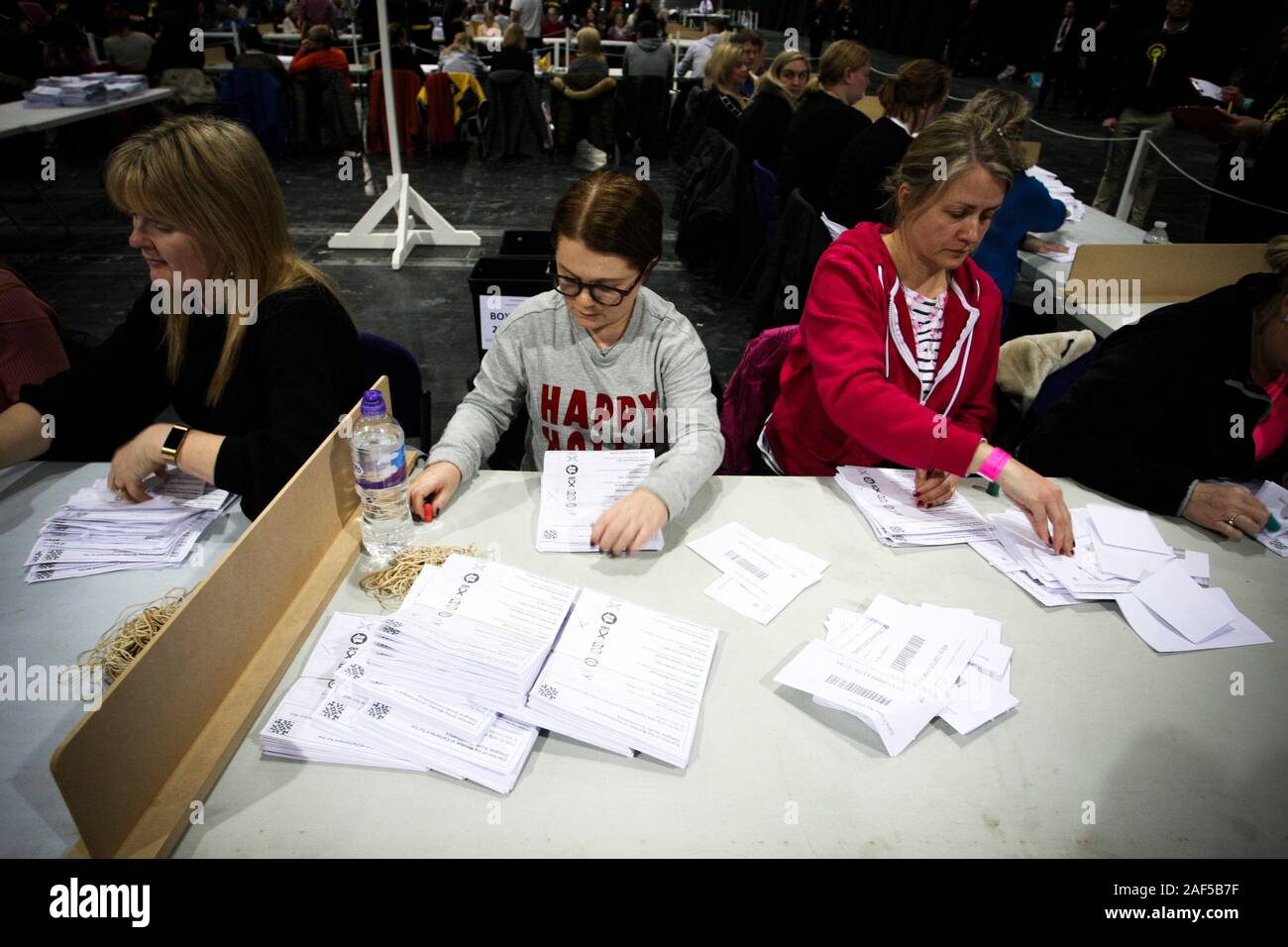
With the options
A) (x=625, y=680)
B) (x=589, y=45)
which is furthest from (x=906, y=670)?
(x=589, y=45)

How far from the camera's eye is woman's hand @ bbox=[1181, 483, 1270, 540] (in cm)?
147

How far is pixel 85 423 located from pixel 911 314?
75.6 inches

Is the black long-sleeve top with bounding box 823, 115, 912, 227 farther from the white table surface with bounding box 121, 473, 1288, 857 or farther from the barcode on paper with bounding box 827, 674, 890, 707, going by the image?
the barcode on paper with bounding box 827, 674, 890, 707

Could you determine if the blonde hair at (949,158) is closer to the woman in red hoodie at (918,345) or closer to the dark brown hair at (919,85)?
the woman in red hoodie at (918,345)

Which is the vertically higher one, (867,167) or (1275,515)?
(867,167)

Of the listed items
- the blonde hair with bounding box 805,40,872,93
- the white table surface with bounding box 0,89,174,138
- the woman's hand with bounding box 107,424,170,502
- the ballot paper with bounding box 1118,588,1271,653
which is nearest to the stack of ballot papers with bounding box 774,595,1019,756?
the ballot paper with bounding box 1118,588,1271,653

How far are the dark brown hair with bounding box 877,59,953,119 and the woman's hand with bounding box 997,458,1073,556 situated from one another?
8.55ft

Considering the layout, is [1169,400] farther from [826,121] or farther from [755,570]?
[826,121]

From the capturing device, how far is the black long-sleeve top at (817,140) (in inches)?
152

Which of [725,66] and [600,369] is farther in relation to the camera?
[725,66]

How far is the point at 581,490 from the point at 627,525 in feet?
0.63

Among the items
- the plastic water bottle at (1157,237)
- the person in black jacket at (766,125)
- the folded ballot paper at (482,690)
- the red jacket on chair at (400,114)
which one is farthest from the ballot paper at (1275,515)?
the red jacket on chair at (400,114)

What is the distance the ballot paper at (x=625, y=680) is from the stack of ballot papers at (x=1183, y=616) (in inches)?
30.0

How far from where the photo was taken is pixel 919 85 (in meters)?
3.30
